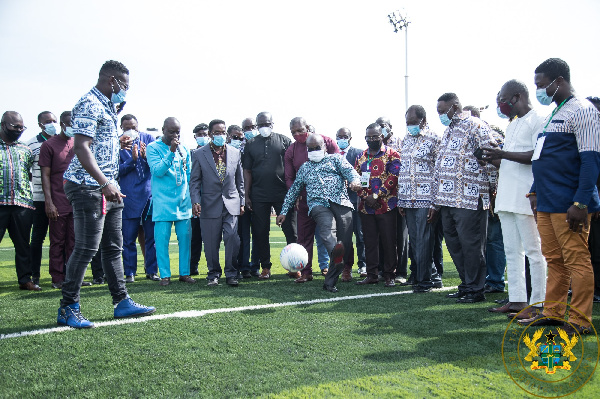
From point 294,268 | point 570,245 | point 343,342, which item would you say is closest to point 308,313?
point 343,342

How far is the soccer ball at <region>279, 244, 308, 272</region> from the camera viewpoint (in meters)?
6.82

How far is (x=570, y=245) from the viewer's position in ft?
13.1

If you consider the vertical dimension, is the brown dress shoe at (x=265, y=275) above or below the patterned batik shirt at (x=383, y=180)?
below

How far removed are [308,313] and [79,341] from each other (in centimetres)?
203

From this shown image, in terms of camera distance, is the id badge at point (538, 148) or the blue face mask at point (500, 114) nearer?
the id badge at point (538, 148)

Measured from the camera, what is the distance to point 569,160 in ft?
13.3

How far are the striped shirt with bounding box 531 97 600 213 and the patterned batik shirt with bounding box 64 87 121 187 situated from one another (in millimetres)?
3651

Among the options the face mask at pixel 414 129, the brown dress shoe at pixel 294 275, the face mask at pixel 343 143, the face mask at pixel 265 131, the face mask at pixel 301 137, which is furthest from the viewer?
the face mask at pixel 343 143

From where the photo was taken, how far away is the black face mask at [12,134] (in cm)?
684

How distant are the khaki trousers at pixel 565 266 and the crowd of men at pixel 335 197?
0.4 inches

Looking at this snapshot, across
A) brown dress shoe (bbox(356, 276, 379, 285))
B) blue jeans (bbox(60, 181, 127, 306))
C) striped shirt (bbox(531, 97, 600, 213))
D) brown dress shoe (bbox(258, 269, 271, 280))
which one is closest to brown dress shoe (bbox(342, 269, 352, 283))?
brown dress shoe (bbox(356, 276, 379, 285))

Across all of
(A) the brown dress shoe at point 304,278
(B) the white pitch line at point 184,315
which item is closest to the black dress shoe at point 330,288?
(B) the white pitch line at point 184,315

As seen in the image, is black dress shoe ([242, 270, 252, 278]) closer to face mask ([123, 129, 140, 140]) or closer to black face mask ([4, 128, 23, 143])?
face mask ([123, 129, 140, 140])

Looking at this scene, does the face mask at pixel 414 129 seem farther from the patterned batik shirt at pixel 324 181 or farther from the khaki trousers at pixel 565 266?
the khaki trousers at pixel 565 266
